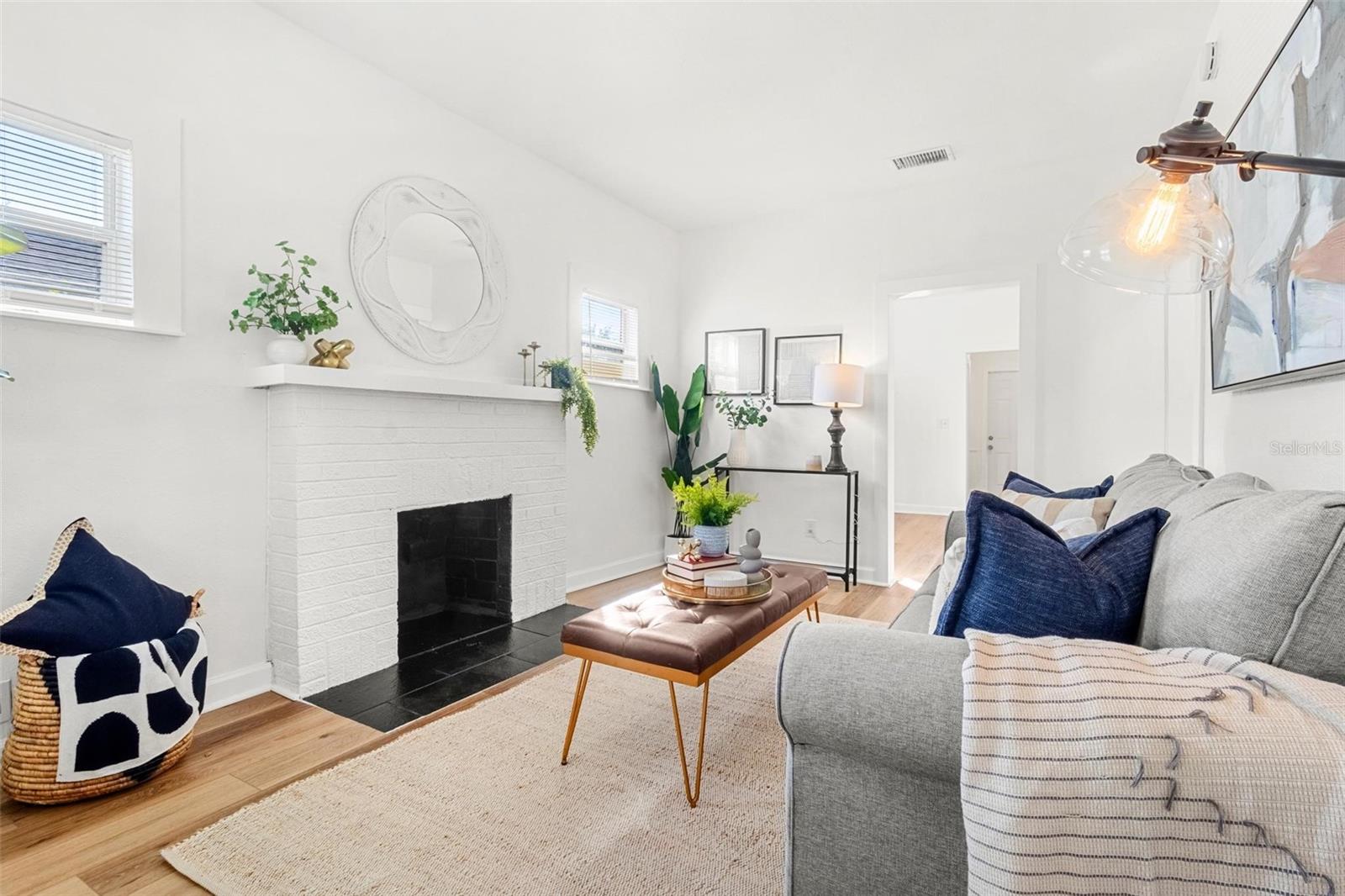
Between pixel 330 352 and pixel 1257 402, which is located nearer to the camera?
pixel 1257 402

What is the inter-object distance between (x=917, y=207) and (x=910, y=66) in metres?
1.52

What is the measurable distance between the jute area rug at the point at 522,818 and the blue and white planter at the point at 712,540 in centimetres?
60

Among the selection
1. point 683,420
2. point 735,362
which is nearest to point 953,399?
point 735,362

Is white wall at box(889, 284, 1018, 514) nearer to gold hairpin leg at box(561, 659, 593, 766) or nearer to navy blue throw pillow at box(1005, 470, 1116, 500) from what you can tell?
navy blue throw pillow at box(1005, 470, 1116, 500)

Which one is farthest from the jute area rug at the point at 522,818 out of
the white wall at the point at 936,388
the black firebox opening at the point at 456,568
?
the white wall at the point at 936,388

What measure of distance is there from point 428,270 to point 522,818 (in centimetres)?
256

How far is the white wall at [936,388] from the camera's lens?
25.6 feet

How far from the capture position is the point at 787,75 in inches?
119

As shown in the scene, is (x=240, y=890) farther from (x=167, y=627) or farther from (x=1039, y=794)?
(x=1039, y=794)

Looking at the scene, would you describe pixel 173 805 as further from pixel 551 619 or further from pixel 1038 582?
pixel 1038 582

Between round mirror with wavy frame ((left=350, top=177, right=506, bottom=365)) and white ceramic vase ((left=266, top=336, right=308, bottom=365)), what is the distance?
48cm

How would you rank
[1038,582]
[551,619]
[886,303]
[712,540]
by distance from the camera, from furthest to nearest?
1. [886,303]
2. [551,619]
3. [712,540]
4. [1038,582]

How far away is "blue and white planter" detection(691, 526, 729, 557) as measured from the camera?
101 inches

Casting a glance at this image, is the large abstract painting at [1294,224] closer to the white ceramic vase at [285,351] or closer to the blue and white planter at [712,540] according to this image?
the blue and white planter at [712,540]
